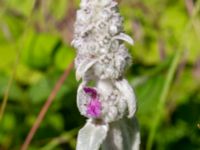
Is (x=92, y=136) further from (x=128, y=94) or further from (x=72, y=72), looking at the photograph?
(x=72, y=72)

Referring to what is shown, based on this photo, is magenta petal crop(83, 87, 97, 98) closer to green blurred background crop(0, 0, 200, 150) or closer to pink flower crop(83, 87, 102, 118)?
pink flower crop(83, 87, 102, 118)

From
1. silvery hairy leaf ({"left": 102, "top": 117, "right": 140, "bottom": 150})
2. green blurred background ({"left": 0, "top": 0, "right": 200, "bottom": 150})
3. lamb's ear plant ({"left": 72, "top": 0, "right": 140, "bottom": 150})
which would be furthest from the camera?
green blurred background ({"left": 0, "top": 0, "right": 200, "bottom": 150})

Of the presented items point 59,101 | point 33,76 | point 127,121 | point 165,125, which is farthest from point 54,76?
point 127,121

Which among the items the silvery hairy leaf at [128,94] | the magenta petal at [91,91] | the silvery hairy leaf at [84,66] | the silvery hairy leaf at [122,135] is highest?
the silvery hairy leaf at [84,66]

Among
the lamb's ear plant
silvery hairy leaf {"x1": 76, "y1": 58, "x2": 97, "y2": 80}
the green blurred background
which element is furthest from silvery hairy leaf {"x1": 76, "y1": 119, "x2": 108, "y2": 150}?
the green blurred background

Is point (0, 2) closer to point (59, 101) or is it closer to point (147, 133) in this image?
point (59, 101)

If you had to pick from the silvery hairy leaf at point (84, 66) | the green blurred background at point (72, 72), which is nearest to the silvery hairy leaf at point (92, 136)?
the silvery hairy leaf at point (84, 66)

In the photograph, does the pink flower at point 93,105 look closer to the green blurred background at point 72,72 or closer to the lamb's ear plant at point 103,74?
the lamb's ear plant at point 103,74
